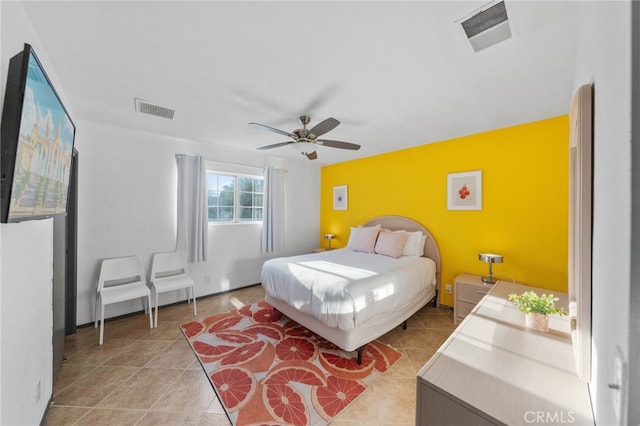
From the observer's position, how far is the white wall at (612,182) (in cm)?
46

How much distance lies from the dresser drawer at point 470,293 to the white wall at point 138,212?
323 centimetres

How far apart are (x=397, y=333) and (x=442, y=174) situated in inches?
89.1

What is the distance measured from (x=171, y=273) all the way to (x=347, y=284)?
111 inches

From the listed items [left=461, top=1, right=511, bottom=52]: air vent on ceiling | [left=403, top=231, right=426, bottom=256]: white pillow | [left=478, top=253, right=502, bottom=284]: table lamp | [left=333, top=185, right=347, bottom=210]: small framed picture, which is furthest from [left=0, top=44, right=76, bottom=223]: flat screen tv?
[left=333, top=185, right=347, bottom=210]: small framed picture

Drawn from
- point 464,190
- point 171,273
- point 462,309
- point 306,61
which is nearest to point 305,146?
point 306,61

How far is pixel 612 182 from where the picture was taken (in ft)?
2.02

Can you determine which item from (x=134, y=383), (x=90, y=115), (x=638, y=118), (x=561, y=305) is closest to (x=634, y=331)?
(x=638, y=118)

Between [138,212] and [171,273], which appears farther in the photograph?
[171,273]

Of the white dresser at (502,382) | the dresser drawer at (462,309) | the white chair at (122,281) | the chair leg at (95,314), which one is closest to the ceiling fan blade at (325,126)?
the white dresser at (502,382)

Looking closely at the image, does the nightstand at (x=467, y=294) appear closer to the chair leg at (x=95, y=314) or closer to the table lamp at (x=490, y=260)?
the table lamp at (x=490, y=260)

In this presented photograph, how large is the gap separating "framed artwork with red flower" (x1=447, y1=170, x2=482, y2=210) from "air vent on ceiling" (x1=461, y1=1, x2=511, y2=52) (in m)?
2.00

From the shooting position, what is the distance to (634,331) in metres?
0.41

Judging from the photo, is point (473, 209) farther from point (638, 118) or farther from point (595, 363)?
point (638, 118)

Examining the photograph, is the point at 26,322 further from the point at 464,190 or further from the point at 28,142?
the point at 464,190
